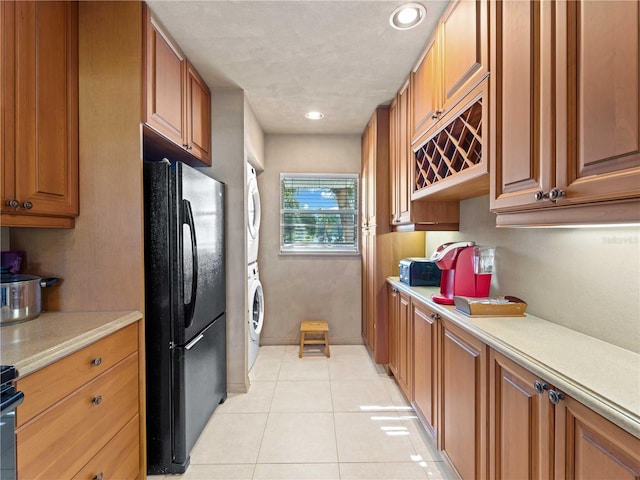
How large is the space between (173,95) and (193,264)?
3.48 ft

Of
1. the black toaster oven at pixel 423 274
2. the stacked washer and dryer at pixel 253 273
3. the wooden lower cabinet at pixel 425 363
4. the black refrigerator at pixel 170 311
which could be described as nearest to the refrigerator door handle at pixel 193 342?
the black refrigerator at pixel 170 311

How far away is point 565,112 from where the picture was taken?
0.95 metres

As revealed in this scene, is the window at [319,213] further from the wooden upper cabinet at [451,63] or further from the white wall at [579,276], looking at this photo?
the white wall at [579,276]

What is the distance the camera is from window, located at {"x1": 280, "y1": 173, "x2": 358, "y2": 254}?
3889mm

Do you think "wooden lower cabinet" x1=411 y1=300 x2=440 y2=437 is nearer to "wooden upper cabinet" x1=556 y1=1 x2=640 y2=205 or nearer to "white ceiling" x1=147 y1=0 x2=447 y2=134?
"wooden upper cabinet" x1=556 y1=1 x2=640 y2=205

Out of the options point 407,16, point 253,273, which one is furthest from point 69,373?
point 407,16

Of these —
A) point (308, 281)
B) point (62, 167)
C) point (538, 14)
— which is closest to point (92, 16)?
point (62, 167)

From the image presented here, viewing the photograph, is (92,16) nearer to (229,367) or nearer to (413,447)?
(229,367)

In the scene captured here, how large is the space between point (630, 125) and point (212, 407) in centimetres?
260

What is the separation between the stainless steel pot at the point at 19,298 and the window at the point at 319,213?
2.57m

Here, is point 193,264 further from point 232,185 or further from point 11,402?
point 11,402

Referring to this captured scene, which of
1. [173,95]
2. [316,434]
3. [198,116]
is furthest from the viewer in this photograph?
[198,116]

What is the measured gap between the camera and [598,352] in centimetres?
107

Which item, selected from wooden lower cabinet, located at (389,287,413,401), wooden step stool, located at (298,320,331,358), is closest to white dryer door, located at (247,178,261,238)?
wooden step stool, located at (298,320,331,358)
